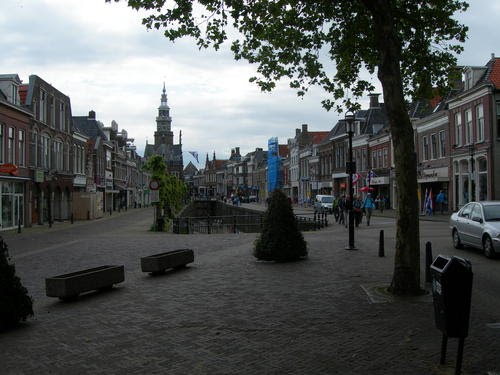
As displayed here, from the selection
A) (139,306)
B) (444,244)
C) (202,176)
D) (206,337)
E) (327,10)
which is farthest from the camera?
(202,176)

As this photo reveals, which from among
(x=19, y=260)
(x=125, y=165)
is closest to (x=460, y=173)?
(x=19, y=260)

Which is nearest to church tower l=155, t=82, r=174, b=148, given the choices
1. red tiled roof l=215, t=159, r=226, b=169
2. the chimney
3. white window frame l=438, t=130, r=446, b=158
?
red tiled roof l=215, t=159, r=226, b=169

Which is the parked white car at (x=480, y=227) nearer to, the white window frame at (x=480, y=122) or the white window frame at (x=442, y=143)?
the white window frame at (x=480, y=122)

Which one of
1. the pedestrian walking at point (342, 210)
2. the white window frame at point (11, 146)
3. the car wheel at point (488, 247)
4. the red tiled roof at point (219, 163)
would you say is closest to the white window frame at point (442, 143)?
the pedestrian walking at point (342, 210)

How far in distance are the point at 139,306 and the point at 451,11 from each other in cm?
940

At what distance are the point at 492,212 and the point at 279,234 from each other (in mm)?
6133

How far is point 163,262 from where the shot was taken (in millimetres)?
12297

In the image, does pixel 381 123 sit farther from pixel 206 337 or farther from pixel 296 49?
pixel 206 337

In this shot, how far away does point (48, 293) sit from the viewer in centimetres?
937

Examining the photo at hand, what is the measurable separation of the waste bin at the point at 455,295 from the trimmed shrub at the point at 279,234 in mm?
8980

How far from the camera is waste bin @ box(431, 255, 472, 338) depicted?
16.0ft

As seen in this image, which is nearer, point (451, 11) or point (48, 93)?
point (451, 11)

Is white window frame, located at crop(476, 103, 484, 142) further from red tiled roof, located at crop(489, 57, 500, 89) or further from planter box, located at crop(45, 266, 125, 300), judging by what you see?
planter box, located at crop(45, 266, 125, 300)

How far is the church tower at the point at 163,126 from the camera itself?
144875 millimetres
